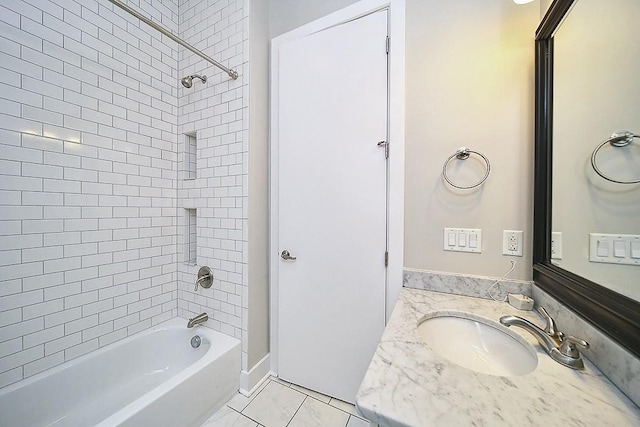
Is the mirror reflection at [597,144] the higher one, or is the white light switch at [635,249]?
the mirror reflection at [597,144]

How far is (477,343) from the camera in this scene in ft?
2.87

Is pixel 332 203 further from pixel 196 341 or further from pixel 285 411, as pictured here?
pixel 196 341

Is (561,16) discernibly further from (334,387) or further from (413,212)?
(334,387)

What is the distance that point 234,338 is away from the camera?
1510 mm

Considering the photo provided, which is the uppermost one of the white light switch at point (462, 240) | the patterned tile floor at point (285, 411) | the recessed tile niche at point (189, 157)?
the recessed tile niche at point (189, 157)

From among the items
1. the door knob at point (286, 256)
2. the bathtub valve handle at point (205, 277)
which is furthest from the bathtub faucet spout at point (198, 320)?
the door knob at point (286, 256)

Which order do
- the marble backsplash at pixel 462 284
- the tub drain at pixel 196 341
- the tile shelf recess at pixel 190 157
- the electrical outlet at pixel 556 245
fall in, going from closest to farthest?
1. the electrical outlet at pixel 556 245
2. the marble backsplash at pixel 462 284
3. the tub drain at pixel 196 341
4. the tile shelf recess at pixel 190 157

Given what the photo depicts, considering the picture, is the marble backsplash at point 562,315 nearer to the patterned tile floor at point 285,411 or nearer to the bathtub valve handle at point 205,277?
the patterned tile floor at point 285,411

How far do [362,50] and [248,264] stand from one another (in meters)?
Result: 1.52

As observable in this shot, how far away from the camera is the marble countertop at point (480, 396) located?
45 centimetres

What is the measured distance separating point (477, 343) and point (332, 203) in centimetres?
96

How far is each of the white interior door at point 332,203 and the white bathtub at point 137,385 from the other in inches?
17.6

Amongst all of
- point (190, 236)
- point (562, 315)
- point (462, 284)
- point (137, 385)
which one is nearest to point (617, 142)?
point (562, 315)

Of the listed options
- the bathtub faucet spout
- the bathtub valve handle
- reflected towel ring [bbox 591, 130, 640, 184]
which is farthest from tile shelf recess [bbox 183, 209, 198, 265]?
reflected towel ring [bbox 591, 130, 640, 184]
